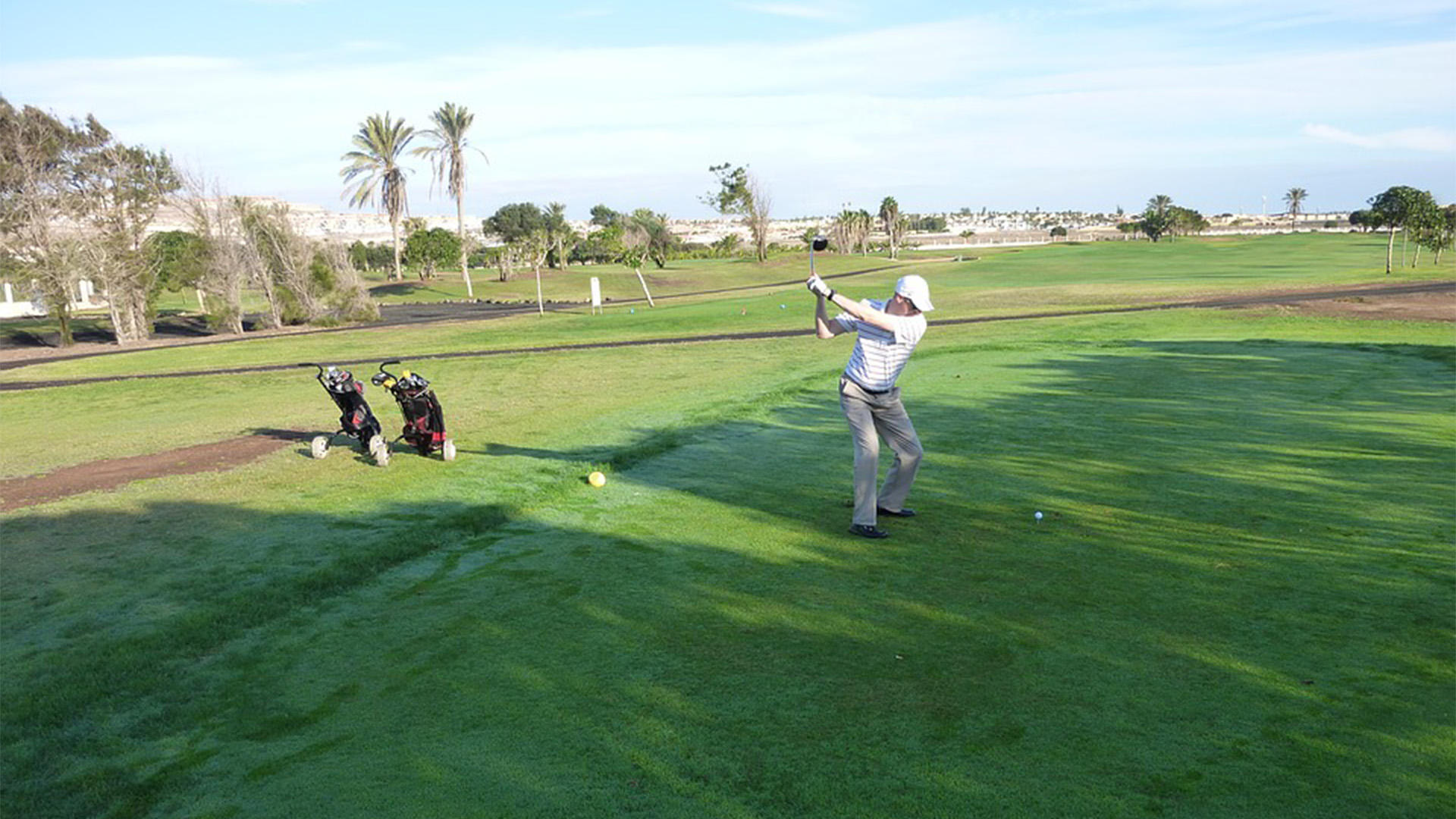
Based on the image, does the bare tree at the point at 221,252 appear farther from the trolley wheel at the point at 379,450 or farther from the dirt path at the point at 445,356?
the trolley wheel at the point at 379,450

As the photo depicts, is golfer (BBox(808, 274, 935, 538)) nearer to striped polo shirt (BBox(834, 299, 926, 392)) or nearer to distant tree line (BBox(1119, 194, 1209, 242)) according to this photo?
striped polo shirt (BBox(834, 299, 926, 392))

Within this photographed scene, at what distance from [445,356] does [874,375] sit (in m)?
23.3

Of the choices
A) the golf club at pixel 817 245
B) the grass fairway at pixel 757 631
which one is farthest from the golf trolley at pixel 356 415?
the golf club at pixel 817 245

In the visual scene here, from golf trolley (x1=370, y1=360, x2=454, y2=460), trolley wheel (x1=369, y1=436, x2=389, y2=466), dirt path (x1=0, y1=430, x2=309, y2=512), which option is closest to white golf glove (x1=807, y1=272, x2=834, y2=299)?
golf trolley (x1=370, y1=360, x2=454, y2=460)

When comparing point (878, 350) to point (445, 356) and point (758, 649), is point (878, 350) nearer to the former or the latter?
point (758, 649)

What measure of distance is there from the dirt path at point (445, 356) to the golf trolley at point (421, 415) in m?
2.48

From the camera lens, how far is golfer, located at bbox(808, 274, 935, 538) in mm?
8859

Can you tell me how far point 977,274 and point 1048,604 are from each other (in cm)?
6470

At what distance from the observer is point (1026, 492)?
10.6 metres

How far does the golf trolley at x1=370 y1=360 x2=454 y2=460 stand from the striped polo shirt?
21.0 feet

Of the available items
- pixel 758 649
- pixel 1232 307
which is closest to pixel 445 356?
pixel 758 649

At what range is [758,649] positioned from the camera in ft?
21.6

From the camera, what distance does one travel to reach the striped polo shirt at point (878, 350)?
8930 millimetres

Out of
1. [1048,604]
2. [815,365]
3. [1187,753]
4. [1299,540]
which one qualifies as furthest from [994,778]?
[815,365]
